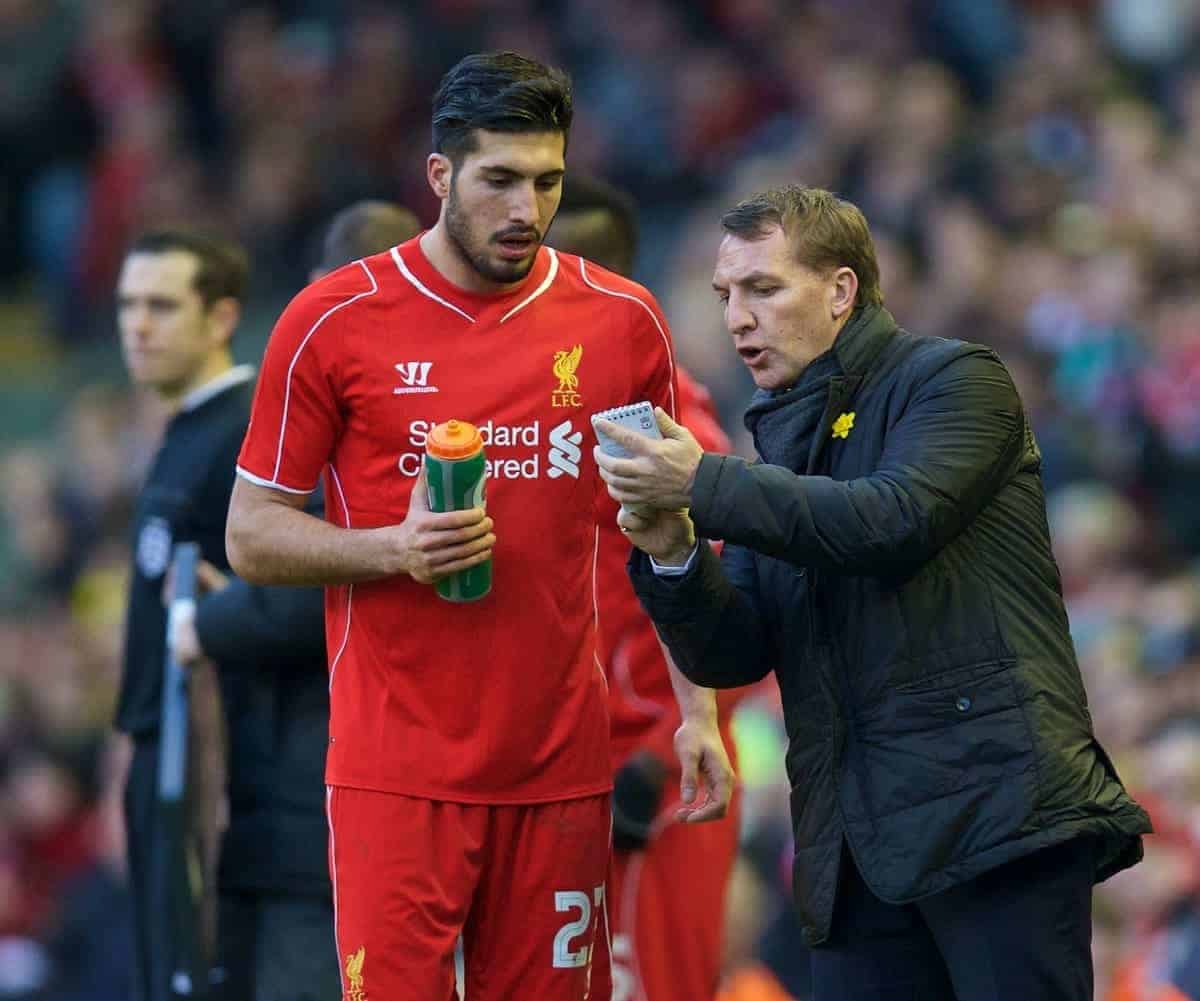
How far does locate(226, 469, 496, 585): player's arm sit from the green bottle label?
2 cm

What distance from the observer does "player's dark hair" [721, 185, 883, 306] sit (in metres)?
4.52

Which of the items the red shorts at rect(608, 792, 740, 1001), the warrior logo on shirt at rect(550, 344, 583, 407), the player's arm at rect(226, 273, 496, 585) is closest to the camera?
the player's arm at rect(226, 273, 496, 585)

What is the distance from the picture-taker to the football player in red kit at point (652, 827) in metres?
5.55

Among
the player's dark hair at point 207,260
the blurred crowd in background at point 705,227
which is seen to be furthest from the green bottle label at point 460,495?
the blurred crowd in background at point 705,227

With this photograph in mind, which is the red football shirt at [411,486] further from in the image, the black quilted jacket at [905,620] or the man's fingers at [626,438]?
the man's fingers at [626,438]

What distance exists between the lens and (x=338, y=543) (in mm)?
4527

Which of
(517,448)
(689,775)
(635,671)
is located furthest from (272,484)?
(635,671)

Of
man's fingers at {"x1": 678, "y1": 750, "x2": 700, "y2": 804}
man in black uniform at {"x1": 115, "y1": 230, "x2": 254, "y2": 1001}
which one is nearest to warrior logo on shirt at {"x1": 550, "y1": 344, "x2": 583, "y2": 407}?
man's fingers at {"x1": 678, "y1": 750, "x2": 700, "y2": 804}

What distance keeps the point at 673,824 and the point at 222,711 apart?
1166 mm

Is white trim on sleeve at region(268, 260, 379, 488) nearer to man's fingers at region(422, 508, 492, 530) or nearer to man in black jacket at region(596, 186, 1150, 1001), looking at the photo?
man's fingers at region(422, 508, 492, 530)

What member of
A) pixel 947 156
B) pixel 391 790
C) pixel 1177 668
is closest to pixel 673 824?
pixel 391 790

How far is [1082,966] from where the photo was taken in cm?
430

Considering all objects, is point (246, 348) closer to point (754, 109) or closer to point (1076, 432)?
point (754, 109)

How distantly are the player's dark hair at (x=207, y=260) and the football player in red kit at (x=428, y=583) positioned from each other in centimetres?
197
